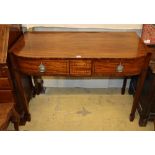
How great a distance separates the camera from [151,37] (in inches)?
66.4

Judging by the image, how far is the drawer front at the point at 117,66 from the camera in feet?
4.26

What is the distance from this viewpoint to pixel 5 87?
4.55 ft

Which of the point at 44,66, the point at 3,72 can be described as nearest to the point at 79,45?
the point at 44,66

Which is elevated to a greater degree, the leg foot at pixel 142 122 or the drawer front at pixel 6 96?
the drawer front at pixel 6 96

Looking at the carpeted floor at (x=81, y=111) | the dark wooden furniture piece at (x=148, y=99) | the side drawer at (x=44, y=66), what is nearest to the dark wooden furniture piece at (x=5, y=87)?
the side drawer at (x=44, y=66)

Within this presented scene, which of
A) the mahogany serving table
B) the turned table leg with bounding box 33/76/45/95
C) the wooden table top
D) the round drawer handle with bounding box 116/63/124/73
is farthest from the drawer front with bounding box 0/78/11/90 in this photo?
the round drawer handle with bounding box 116/63/124/73

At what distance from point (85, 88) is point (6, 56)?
1.12 meters

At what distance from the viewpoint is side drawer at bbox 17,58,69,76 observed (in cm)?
131

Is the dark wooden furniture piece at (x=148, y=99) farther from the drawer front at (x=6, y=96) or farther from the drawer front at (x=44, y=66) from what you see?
the drawer front at (x=6, y=96)

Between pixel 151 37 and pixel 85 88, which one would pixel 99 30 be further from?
pixel 85 88

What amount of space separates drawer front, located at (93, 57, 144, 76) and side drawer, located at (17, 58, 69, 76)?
0.75ft
